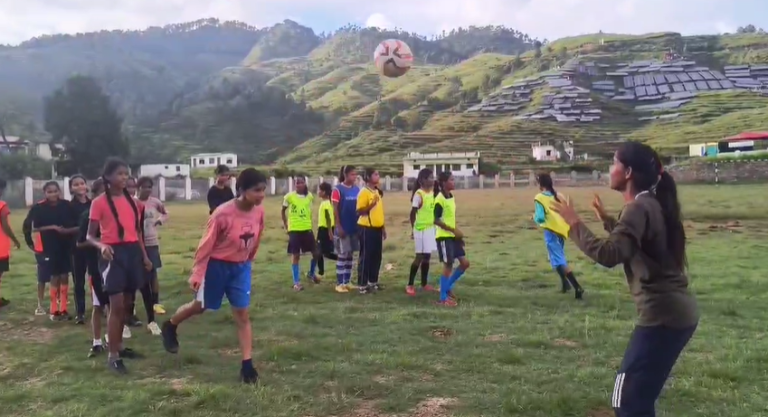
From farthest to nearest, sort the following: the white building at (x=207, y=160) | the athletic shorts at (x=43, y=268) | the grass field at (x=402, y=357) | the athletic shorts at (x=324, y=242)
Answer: the white building at (x=207, y=160), the athletic shorts at (x=324, y=242), the athletic shorts at (x=43, y=268), the grass field at (x=402, y=357)

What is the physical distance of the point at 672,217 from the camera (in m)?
3.54

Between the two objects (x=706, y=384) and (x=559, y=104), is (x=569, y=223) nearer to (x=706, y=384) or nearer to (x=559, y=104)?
(x=706, y=384)

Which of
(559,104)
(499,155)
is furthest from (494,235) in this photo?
(559,104)

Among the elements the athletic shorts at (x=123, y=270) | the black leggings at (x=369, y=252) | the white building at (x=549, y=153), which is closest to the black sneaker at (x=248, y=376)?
the athletic shorts at (x=123, y=270)

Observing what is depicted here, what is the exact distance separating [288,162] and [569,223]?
8999cm

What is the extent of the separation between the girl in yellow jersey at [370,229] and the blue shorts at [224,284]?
391 centimetres

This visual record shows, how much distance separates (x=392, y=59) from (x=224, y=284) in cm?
1010

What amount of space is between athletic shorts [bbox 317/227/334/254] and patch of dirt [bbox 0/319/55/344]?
429 cm

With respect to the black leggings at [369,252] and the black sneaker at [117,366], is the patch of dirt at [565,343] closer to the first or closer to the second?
the black leggings at [369,252]

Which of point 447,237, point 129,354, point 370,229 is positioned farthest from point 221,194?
point 129,354

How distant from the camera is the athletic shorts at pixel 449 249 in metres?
8.90

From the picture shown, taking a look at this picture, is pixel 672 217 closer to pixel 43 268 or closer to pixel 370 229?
pixel 370 229

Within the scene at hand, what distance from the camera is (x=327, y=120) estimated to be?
402 feet

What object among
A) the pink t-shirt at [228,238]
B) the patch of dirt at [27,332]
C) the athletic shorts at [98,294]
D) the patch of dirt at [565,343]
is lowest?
the patch of dirt at [565,343]
